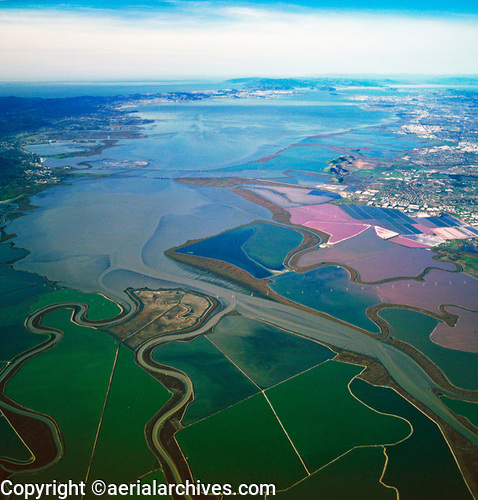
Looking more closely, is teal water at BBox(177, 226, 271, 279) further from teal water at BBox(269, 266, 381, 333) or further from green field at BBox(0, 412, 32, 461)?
green field at BBox(0, 412, 32, 461)

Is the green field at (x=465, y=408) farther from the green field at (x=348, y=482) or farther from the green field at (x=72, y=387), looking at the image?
the green field at (x=72, y=387)

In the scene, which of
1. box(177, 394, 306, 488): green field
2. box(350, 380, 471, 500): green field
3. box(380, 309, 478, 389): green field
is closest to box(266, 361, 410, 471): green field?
box(350, 380, 471, 500): green field

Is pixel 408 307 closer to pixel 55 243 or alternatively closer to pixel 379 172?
pixel 55 243

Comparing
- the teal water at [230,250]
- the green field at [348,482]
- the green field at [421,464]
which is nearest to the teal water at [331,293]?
the teal water at [230,250]

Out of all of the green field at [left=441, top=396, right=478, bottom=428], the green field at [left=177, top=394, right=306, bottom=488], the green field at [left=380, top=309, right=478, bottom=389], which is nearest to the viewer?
the green field at [left=177, top=394, right=306, bottom=488]

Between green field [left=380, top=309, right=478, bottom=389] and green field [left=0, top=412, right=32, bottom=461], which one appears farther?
green field [left=380, top=309, right=478, bottom=389]

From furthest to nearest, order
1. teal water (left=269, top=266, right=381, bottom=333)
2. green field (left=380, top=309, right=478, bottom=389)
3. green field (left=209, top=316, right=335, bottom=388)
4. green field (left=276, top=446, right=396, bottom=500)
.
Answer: teal water (left=269, top=266, right=381, bottom=333)
green field (left=209, top=316, right=335, bottom=388)
green field (left=380, top=309, right=478, bottom=389)
green field (left=276, top=446, right=396, bottom=500)
